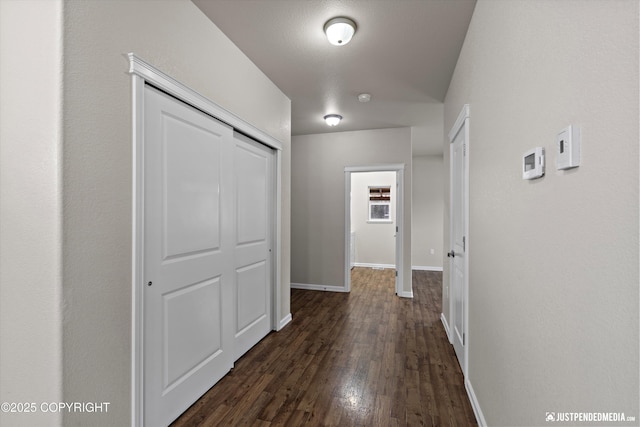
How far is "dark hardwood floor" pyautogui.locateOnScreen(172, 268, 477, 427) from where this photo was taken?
73.7 inches

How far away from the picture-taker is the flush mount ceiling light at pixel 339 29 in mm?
2096

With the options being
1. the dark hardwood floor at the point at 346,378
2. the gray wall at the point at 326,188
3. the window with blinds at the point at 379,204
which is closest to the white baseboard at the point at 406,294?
the dark hardwood floor at the point at 346,378

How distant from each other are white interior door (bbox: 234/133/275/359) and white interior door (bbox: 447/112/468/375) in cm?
185

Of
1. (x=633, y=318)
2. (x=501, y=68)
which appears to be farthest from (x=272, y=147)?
(x=633, y=318)

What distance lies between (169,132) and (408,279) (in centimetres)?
396

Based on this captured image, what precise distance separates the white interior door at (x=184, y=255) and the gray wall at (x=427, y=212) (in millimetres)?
5418

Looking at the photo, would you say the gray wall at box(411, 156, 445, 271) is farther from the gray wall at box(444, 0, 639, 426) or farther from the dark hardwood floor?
the gray wall at box(444, 0, 639, 426)

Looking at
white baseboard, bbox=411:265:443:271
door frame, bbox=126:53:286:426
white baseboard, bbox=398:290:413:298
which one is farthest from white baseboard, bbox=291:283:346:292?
door frame, bbox=126:53:286:426

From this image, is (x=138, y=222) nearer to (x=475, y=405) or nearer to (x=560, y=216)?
(x=560, y=216)

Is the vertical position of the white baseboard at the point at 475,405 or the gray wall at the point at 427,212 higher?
the gray wall at the point at 427,212

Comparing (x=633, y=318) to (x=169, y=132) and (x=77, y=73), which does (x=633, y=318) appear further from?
(x=169, y=132)

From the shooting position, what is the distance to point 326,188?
499 cm
